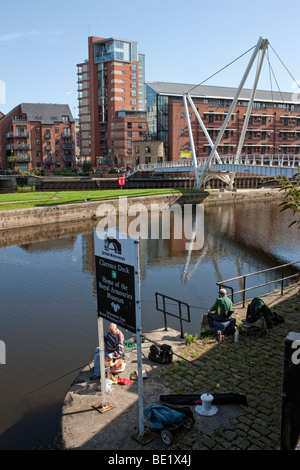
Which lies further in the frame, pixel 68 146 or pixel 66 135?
pixel 68 146

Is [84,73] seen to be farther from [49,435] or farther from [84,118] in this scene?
[49,435]

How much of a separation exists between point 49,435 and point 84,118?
93064mm

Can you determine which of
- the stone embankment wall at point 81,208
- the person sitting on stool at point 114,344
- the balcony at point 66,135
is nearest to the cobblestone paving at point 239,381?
the person sitting on stool at point 114,344

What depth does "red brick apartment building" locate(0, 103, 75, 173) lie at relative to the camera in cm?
8956

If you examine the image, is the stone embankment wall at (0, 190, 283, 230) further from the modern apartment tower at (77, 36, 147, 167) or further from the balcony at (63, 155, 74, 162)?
the balcony at (63, 155, 74, 162)

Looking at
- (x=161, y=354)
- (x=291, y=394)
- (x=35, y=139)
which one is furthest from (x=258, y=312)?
(x=35, y=139)

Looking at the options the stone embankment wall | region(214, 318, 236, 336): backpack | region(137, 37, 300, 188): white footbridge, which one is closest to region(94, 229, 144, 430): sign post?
region(214, 318, 236, 336): backpack

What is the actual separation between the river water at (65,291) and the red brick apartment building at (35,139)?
58.5 m

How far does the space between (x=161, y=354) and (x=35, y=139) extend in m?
89.4

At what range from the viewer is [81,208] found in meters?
39.3

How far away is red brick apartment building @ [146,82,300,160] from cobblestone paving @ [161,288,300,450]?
7286cm

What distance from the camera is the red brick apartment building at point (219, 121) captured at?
80.8m

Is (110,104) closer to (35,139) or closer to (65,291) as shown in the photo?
(35,139)
